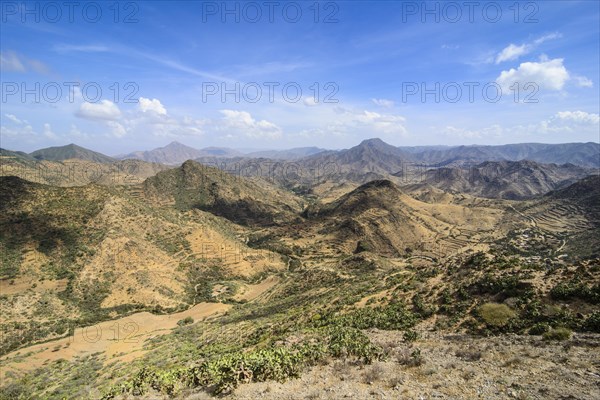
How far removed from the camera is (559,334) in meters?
15.3

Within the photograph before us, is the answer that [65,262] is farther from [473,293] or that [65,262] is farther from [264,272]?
[473,293]

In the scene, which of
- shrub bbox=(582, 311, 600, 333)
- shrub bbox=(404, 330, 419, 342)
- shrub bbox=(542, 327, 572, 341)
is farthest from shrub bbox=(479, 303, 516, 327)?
shrub bbox=(404, 330, 419, 342)

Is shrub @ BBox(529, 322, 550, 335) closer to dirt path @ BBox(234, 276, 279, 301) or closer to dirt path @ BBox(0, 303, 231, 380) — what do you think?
dirt path @ BBox(0, 303, 231, 380)

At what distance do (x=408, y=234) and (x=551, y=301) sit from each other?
112143mm

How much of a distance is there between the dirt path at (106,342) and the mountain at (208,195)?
381 feet

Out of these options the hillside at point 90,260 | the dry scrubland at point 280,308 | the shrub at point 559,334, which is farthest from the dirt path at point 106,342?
the shrub at point 559,334

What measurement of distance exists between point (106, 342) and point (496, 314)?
47.4 m

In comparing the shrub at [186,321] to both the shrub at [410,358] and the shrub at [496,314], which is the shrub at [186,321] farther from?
the shrub at [496,314]

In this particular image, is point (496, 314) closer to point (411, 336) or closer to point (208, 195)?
point (411, 336)

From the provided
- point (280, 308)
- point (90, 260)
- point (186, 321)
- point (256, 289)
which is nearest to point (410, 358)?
point (280, 308)

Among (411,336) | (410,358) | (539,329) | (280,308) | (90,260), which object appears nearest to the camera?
(410,358)

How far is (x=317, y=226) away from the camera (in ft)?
467

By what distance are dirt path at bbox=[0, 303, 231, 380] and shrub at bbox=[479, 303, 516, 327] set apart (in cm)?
3623

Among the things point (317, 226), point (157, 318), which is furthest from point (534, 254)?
point (157, 318)
